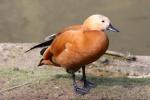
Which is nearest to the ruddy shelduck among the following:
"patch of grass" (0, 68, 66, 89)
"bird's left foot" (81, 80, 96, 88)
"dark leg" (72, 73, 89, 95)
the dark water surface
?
"dark leg" (72, 73, 89, 95)

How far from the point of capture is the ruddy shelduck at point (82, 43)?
18.4 feet

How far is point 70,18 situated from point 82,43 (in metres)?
6.61

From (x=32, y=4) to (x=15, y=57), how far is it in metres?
4.54

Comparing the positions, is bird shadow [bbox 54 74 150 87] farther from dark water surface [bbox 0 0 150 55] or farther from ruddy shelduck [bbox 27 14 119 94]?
dark water surface [bbox 0 0 150 55]

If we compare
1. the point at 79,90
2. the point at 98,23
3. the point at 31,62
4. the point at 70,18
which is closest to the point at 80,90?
the point at 79,90

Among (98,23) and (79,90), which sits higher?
(98,23)

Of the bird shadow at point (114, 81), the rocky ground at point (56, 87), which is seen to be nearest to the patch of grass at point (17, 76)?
the rocky ground at point (56, 87)

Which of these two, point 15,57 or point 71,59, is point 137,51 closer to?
point 15,57

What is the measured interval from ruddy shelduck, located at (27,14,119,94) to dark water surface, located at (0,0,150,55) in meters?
5.12

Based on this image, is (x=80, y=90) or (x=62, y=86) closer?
(x=80, y=90)

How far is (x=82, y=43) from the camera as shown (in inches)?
222

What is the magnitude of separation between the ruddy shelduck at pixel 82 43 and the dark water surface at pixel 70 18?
512cm

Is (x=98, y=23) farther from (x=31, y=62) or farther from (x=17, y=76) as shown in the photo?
(x=31, y=62)

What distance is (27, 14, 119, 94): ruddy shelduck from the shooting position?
5605 millimetres
